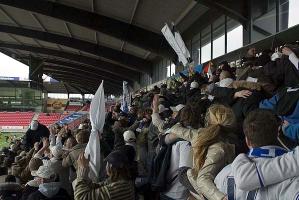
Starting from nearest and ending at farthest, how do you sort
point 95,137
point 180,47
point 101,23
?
1. point 95,137
2. point 180,47
3. point 101,23

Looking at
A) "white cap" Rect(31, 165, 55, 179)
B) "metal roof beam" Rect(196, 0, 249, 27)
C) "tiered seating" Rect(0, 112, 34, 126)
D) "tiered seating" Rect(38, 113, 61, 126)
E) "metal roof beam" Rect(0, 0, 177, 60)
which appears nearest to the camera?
"white cap" Rect(31, 165, 55, 179)

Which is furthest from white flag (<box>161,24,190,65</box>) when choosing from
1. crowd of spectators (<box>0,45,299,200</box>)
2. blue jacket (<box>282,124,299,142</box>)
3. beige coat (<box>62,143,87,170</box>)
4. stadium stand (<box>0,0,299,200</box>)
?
blue jacket (<box>282,124,299,142</box>)

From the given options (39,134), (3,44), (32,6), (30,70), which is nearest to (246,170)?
(39,134)

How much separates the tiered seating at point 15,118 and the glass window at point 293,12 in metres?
40.0

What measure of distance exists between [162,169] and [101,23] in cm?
1549

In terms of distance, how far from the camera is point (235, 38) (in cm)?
1280

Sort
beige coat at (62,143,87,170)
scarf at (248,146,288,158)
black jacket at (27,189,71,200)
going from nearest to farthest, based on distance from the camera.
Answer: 1. scarf at (248,146,288,158)
2. black jacket at (27,189,71,200)
3. beige coat at (62,143,87,170)

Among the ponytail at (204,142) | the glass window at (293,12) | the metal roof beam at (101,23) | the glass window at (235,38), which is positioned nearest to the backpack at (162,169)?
the ponytail at (204,142)

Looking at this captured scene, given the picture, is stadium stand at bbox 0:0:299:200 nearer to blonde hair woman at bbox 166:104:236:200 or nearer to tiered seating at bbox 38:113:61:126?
blonde hair woman at bbox 166:104:236:200

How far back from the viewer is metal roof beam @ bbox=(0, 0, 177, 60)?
59.9ft

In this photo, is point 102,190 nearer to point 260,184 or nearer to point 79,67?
point 260,184

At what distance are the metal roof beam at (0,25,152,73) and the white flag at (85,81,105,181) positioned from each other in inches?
782

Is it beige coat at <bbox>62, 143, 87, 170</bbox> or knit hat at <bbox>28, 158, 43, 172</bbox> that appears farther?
knit hat at <bbox>28, 158, 43, 172</bbox>

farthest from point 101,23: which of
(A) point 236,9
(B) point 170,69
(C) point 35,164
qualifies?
(C) point 35,164
